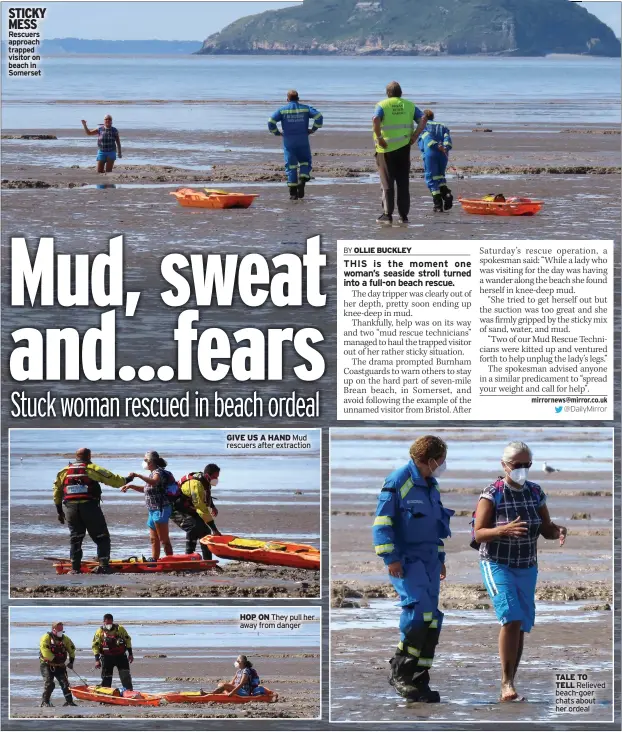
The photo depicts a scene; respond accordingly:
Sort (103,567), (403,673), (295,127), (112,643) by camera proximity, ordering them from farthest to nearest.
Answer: (295,127)
(103,567)
(112,643)
(403,673)

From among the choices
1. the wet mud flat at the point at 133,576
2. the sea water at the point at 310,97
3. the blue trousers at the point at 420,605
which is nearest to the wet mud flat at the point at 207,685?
the wet mud flat at the point at 133,576

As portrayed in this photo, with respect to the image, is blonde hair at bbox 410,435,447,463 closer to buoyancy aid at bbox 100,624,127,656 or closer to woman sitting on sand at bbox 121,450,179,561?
buoyancy aid at bbox 100,624,127,656

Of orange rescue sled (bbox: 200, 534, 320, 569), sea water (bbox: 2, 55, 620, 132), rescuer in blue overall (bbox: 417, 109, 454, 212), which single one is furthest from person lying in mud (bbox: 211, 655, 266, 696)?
sea water (bbox: 2, 55, 620, 132)

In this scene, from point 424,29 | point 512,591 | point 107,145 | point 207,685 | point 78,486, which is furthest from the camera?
point 424,29

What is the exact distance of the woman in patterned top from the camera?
31.8ft

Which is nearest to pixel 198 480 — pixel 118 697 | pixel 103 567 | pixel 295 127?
pixel 103 567

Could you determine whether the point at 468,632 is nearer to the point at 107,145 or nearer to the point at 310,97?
the point at 107,145

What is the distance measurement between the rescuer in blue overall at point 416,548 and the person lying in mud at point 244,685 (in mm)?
1031

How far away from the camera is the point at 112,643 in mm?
10891

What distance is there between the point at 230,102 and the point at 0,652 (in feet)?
161

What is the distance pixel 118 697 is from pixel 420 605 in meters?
2.21

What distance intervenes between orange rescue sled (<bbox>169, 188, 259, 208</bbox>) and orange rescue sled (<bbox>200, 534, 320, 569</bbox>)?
340 inches

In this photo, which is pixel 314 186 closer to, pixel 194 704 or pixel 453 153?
pixel 453 153

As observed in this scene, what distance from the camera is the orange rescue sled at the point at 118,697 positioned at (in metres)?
10.5
